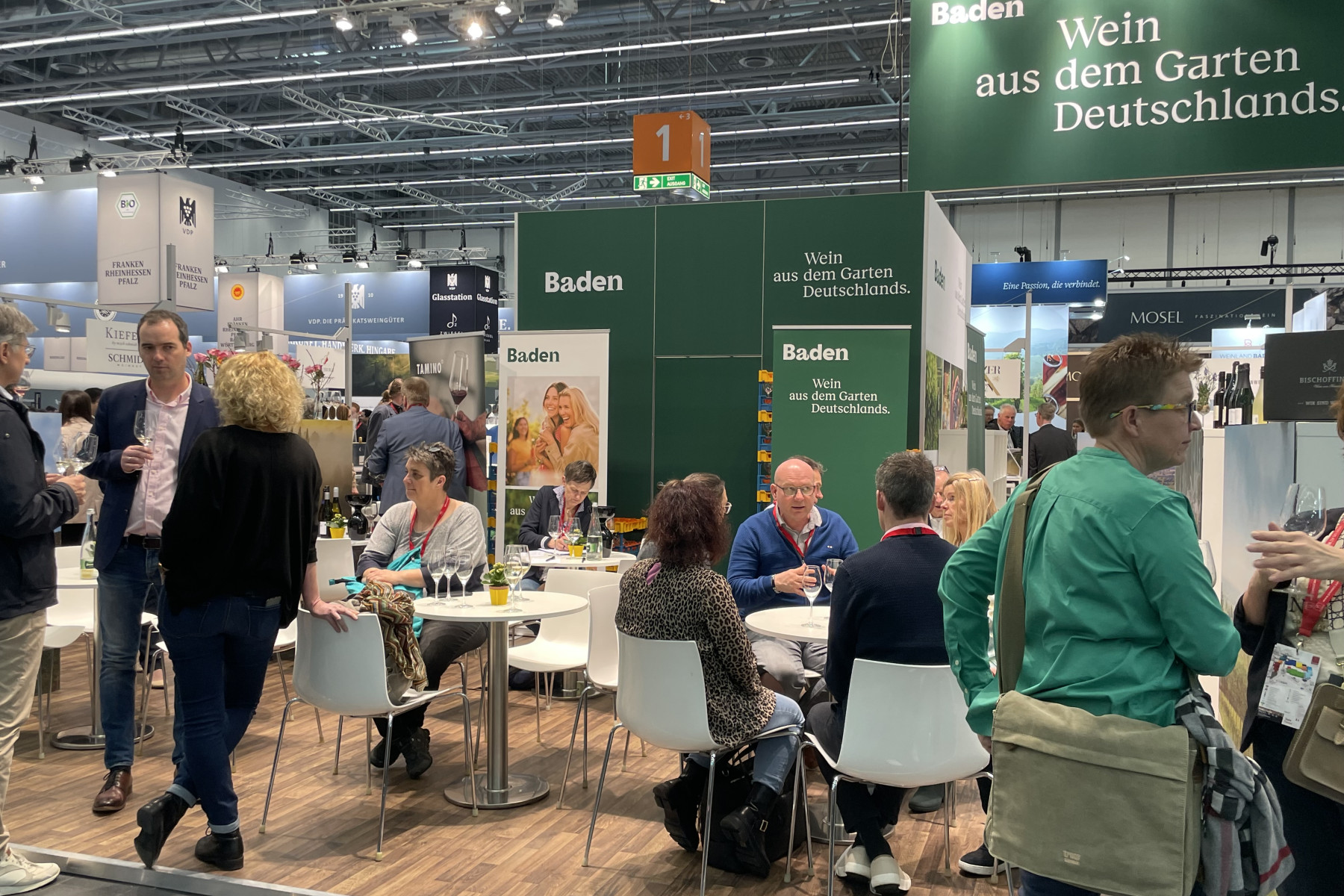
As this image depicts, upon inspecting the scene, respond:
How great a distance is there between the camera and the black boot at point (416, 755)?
4.30 m

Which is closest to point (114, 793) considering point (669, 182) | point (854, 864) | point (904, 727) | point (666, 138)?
point (854, 864)

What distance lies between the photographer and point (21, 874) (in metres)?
3.13

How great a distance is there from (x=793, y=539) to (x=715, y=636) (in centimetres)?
133

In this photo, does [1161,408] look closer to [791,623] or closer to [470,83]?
[791,623]

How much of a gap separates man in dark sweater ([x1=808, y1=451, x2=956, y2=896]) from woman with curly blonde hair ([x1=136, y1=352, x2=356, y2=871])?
171 cm

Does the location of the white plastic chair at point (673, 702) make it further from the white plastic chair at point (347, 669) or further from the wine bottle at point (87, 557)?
the wine bottle at point (87, 557)

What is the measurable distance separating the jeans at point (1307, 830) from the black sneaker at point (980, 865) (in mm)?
1422

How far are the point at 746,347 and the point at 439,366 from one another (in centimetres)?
271

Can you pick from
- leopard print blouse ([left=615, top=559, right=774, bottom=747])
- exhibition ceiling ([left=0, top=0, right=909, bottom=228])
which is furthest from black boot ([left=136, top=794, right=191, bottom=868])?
exhibition ceiling ([left=0, top=0, right=909, bottom=228])

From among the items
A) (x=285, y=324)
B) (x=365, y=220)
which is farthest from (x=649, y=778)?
(x=365, y=220)

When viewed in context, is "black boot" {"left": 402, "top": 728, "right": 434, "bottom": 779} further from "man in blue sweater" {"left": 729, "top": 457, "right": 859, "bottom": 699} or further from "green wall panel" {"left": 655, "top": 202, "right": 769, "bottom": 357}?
"green wall panel" {"left": 655, "top": 202, "right": 769, "bottom": 357}

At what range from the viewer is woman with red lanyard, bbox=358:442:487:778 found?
435 cm

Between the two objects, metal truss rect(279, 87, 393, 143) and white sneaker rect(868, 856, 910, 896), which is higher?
metal truss rect(279, 87, 393, 143)

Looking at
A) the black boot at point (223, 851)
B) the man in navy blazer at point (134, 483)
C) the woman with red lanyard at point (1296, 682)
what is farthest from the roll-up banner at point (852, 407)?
the woman with red lanyard at point (1296, 682)
